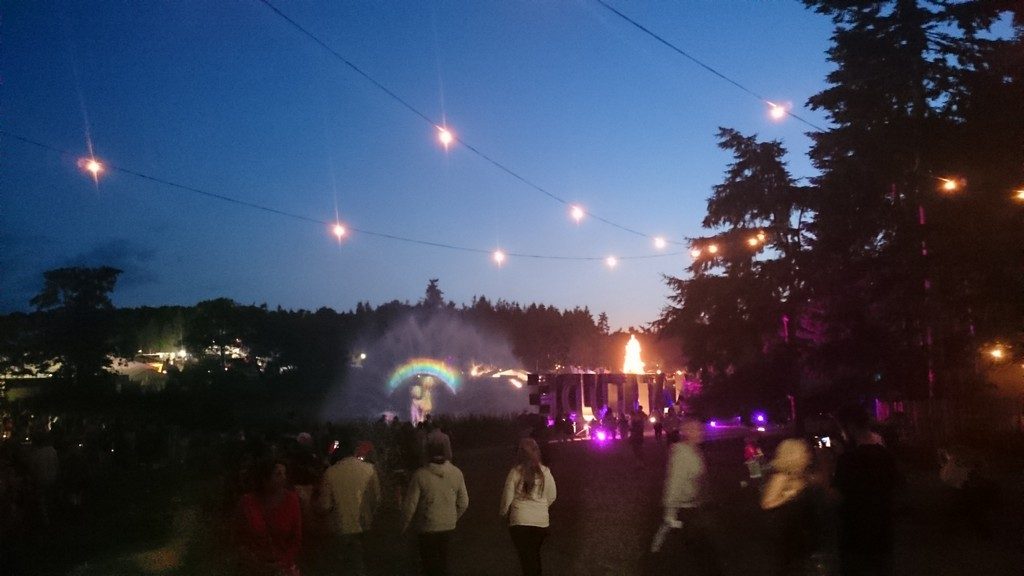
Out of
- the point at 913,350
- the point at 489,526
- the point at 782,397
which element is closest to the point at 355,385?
the point at 782,397

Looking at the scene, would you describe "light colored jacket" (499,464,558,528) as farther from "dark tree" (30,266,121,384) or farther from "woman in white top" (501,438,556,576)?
"dark tree" (30,266,121,384)

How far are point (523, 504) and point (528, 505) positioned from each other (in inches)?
1.8

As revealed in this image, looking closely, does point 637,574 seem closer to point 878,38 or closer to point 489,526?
point 489,526

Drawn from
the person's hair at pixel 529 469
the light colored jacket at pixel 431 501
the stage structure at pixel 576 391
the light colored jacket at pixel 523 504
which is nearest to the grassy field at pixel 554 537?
the light colored jacket at pixel 431 501

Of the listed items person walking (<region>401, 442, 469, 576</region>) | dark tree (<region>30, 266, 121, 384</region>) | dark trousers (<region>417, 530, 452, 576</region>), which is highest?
dark tree (<region>30, 266, 121, 384</region>)

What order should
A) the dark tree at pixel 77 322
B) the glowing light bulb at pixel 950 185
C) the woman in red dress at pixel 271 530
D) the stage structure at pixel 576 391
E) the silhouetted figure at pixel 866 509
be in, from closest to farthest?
the silhouetted figure at pixel 866 509 < the woman in red dress at pixel 271 530 < the glowing light bulb at pixel 950 185 < the stage structure at pixel 576 391 < the dark tree at pixel 77 322

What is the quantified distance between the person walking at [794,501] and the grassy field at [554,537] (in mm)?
1494

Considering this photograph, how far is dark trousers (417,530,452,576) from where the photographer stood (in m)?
7.45

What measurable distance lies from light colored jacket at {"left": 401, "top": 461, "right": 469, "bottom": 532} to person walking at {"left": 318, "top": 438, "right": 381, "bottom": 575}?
1.97 ft

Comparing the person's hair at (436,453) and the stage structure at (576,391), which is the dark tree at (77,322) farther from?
the person's hair at (436,453)

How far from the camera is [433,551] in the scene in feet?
24.6

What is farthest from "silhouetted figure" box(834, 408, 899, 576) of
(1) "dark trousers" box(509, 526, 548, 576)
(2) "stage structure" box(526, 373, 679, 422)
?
(2) "stage structure" box(526, 373, 679, 422)

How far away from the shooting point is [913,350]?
25109 mm

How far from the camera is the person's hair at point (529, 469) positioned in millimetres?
7510
